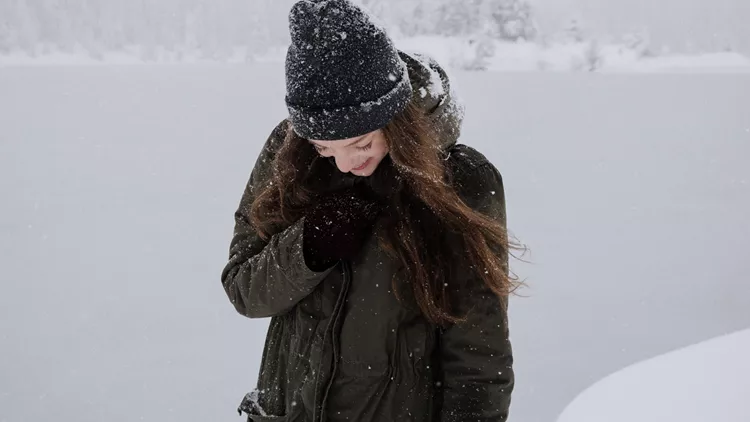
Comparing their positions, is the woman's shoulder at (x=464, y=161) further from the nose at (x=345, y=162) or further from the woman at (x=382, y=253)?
the nose at (x=345, y=162)

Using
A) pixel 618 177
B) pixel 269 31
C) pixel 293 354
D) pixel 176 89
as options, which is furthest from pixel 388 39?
pixel 176 89

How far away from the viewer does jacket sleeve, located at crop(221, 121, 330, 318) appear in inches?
45.0

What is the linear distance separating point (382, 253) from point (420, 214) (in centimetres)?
10

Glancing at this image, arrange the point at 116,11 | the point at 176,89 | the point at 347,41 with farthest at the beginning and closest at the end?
the point at 176,89
the point at 116,11
the point at 347,41

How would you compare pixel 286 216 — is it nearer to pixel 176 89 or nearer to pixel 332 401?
pixel 332 401

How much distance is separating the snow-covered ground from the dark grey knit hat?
65.8 inches

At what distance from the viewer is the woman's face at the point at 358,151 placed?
1.14 meters

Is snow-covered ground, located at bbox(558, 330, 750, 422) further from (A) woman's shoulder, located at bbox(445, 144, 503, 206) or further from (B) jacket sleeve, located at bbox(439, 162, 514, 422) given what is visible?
(A) woman's shoulder, located at bbox(445, 144, 503, 206)

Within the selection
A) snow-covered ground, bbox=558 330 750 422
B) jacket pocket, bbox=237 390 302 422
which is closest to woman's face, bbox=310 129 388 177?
jacket pocket, bbox=237 390 302 422

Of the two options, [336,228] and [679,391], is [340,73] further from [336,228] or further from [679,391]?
[679,391]

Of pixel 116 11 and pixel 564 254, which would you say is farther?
pixel 116 11

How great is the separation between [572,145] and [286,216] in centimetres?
1058

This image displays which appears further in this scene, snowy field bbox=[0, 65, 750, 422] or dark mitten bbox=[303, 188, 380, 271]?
snowy field bbox=[0, 65, 750, 422]

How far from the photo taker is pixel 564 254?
21.6 feet
